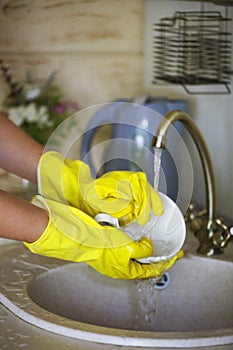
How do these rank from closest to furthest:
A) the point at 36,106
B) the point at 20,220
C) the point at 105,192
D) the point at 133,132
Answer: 1. the point at 20,220
2. the point at 105,192
3. the point at 133,132
4. the point at 36,106

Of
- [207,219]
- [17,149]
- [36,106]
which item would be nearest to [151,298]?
[207,219]

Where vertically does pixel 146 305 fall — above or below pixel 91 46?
below

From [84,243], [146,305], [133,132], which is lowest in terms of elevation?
[146,305]

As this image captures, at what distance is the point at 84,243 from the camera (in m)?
0.91

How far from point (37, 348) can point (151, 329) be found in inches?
13.1

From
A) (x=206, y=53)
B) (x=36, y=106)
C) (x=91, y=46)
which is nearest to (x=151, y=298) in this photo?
(x=206, y=53)

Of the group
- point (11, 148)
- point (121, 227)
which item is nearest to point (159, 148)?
point (121, 227)

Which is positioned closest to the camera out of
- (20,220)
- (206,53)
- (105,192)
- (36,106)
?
(20,220)

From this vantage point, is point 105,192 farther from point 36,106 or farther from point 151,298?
point 36,106

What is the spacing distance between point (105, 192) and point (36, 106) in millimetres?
742

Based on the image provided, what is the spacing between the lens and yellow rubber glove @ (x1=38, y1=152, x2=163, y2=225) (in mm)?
1005

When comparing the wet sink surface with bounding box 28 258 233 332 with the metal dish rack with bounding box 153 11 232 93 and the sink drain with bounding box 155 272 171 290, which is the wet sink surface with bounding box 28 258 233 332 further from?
the metal dish rack with bounding box 153 11 232 93

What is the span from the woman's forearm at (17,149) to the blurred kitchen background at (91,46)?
551 millimetres

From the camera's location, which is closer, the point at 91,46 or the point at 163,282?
the point at 163,282
